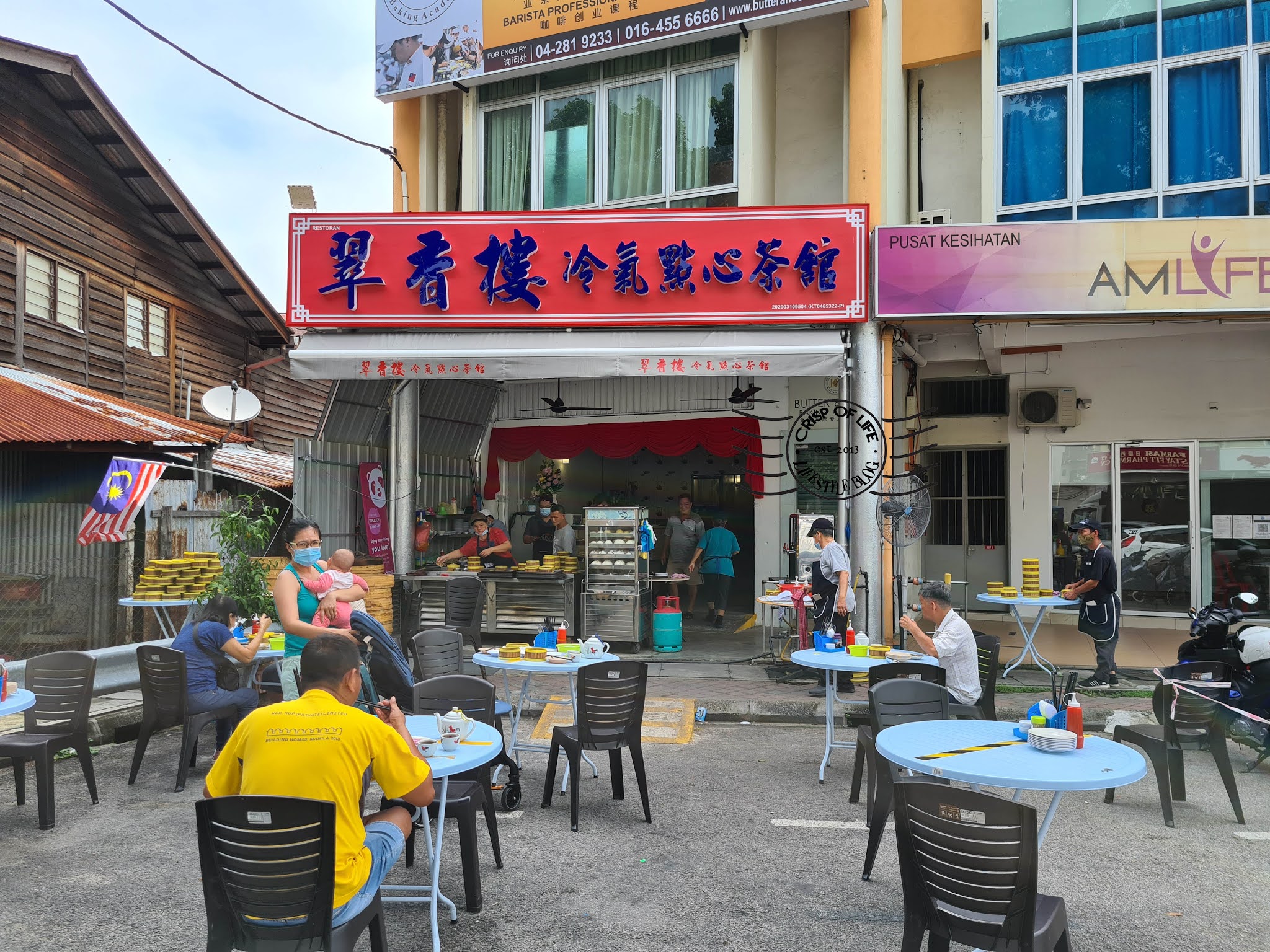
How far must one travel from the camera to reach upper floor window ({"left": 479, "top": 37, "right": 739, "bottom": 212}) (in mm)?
11953

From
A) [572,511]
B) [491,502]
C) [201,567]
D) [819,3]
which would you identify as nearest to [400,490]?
[201,567]

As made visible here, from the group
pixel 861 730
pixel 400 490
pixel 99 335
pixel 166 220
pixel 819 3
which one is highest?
pixel 819 3

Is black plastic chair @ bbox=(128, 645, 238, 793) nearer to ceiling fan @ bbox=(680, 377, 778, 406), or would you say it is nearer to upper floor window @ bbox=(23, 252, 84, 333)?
ceiling fan @ bbox=(680, 377, 778, 406)

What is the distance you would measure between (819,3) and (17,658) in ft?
37.7

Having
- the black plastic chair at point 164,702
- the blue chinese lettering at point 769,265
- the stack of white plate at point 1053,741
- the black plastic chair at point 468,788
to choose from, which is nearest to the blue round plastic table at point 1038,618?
the blue chinese lettering at point 769,265

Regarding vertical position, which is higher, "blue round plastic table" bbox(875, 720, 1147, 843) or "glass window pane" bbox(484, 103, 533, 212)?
"glass window pane" bbox(484, 103, 533, 212)

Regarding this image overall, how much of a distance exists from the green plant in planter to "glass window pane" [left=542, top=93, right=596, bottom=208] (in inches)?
232

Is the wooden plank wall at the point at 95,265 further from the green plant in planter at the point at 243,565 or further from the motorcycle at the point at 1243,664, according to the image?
the motorcycle at the point at 1243,664

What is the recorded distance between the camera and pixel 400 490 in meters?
11.7

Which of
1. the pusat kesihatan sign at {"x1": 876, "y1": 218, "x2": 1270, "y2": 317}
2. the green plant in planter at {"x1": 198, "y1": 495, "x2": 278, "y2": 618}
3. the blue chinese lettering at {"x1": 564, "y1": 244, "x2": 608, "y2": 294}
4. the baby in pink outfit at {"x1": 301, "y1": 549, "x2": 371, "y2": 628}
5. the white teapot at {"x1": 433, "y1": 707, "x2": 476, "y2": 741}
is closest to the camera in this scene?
the white teapot at {"x1": 433, "y1": 707, "x2": 476, "y2": 741}

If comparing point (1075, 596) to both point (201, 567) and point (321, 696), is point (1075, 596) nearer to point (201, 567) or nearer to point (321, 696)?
point (321, 696)

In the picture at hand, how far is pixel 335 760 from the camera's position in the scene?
10.4 ft

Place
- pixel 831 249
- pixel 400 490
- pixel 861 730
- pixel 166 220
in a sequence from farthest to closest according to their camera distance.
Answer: pixel 166 220 → pixel 400 490 → pixel 831 249 → pixel 861 730

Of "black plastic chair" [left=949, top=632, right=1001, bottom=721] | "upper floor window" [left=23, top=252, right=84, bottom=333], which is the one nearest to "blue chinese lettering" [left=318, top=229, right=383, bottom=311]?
"upper floor window" [left=23, top=252, right=84, bottom=333]
